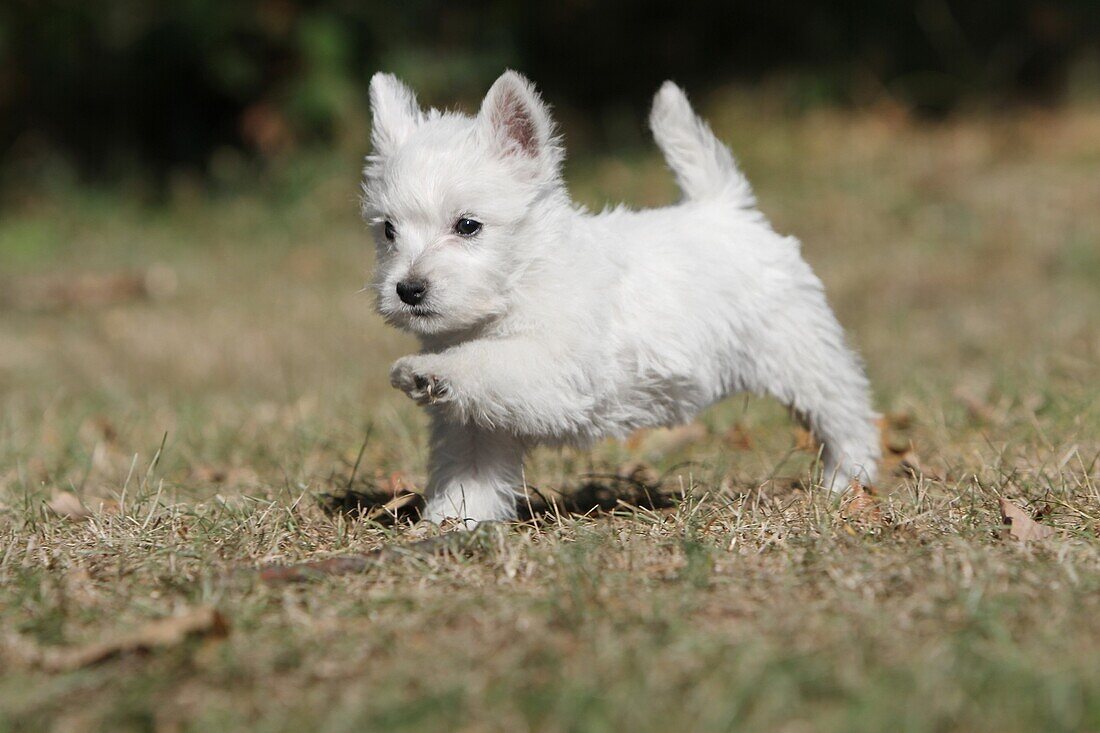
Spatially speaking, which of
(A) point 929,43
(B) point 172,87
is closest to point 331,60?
(B) point 172,87

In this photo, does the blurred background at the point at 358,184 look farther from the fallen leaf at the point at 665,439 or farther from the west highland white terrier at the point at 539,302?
the west highland white terrier at the point at 539,302

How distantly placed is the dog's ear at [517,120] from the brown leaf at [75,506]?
160 cm

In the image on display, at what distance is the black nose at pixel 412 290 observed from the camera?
331 cm

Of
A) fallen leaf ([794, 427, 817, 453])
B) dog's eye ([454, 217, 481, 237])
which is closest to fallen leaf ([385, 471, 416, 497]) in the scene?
dog's eye ([454, 217, 481, 237])

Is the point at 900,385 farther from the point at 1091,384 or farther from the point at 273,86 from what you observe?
the point at 273,86

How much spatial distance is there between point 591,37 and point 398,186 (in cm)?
1003

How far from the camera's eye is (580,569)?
2.95 metres

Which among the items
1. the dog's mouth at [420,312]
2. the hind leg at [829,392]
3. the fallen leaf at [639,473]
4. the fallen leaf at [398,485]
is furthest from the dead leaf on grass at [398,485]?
the hind leg at [829,392]

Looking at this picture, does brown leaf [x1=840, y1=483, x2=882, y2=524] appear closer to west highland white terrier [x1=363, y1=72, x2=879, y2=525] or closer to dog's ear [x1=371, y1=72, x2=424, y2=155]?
west highland white terrier [x1=363, y1=72, x2=879, y2=525]

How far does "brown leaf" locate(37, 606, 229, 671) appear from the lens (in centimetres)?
261

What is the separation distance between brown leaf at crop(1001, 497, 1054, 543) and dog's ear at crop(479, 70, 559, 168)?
1.59 meters

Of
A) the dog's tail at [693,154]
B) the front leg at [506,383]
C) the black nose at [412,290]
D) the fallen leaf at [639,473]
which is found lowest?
the fallen leaf at [639,473]

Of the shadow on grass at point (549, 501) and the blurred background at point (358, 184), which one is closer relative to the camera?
the shadow on grass at point (549, 501)

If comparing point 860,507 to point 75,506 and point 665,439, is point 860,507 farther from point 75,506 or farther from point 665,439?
point 75,506
